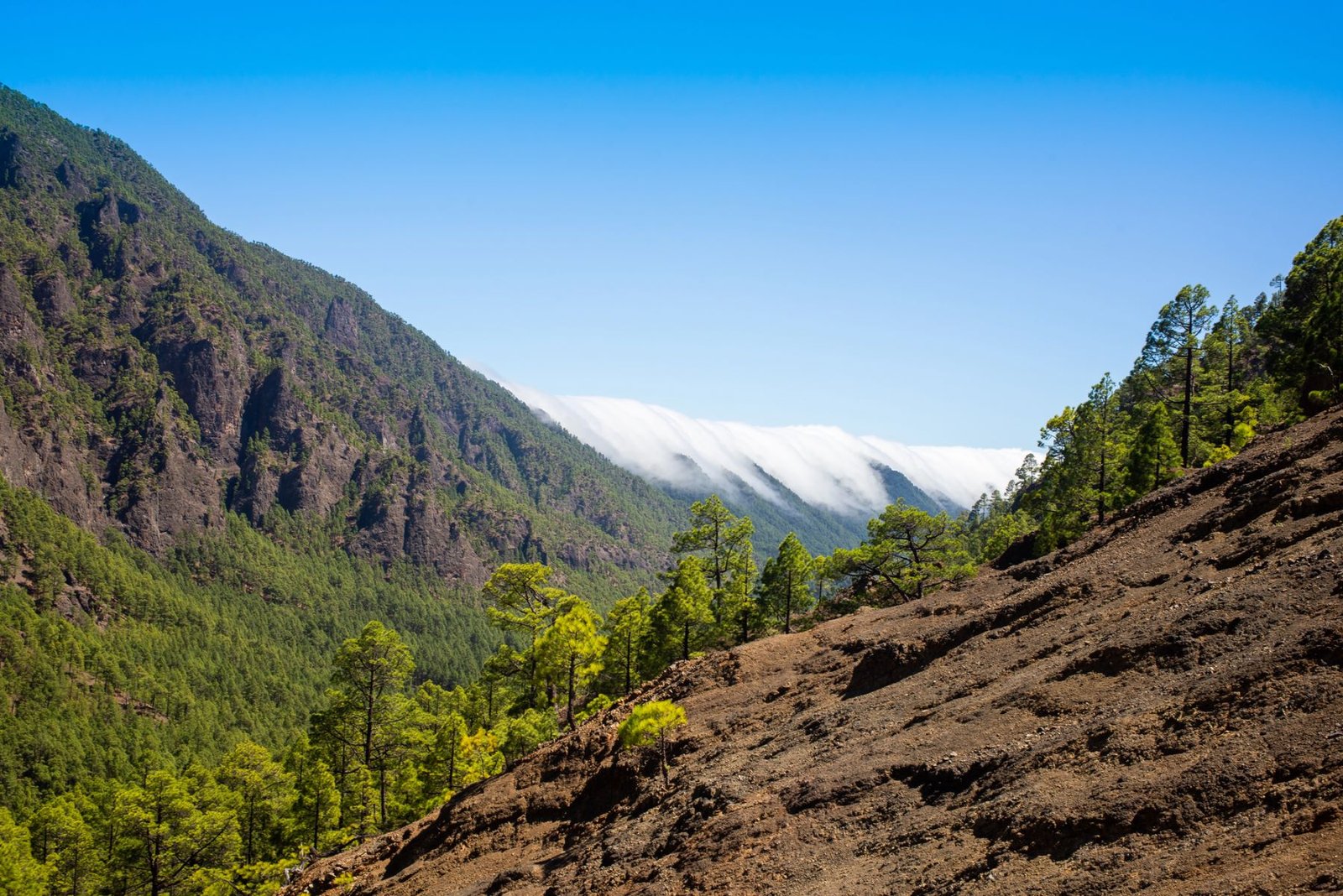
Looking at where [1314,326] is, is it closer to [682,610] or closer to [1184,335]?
[1184,335]

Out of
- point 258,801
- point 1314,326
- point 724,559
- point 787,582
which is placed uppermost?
point 1314,326

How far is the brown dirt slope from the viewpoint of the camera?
1554 cm

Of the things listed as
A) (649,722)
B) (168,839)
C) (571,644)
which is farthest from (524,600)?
(168,839)

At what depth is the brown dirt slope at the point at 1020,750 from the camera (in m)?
15.5

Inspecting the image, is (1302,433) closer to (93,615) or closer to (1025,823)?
(1025,823)

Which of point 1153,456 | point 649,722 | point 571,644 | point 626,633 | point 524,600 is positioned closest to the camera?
point 649,722

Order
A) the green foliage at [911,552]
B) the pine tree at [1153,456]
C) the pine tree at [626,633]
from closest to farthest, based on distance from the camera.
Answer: the green foliage at [911,552], the pine tree at [626,633], the pine tree at [1153,456]

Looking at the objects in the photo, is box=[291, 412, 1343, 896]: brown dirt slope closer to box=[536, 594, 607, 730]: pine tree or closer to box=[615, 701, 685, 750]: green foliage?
box=[615, 701, 685, 750]: green foliage

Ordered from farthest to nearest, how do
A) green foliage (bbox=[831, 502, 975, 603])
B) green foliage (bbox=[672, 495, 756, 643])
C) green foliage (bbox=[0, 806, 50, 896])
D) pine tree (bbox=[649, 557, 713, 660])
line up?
green foliage (bbox=[672, 495, 756, 643]), green foliage (bbox=[0, 806, 50, 896]), green foliage (bbox=[831, 502, 975, 603]), pine tree (bbox=[649, 557, 713, 660])

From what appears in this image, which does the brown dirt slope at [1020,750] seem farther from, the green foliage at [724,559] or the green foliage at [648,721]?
the green foliage at [724,559]

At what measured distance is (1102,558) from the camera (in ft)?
111

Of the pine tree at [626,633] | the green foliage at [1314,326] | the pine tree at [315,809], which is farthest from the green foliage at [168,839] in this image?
the green foliage at [1314,326]

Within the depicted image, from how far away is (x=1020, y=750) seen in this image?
20828 mm

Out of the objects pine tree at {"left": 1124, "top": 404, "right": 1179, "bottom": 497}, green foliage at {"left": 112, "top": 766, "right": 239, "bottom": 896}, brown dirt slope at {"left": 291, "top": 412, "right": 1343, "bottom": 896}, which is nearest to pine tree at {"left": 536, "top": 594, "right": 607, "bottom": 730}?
brown dirt slope at {"left": 291, "top": 412, "right": 1343, "bottom": 896}
